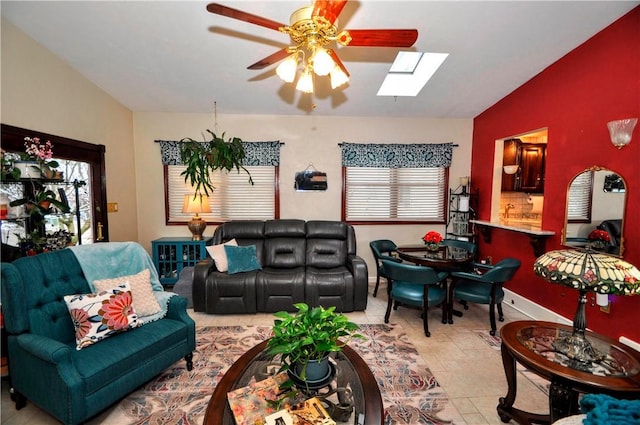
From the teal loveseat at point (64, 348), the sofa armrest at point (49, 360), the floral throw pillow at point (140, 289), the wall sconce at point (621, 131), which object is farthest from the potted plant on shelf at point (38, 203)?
the wall sconce at point (621, 131)

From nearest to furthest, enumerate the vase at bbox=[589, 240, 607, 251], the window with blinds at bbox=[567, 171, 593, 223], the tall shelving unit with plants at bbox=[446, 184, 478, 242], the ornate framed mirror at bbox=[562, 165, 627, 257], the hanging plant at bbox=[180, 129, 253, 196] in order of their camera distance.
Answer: the ornate framed mirror at bbox=[562, 165, 627, 257]
the vase at bbox=[589, 240, 607, 251]
the window with blinds at bbox=[567, 171, 593, 223]
the hanging plant at bbox=[180, 129, 253, 196]
the tall shelving unit with plants at bbox=[446, 184, 478, 242]

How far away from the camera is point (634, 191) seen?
246 centimetres

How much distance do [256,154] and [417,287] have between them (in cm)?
312

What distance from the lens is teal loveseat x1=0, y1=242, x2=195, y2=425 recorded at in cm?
168

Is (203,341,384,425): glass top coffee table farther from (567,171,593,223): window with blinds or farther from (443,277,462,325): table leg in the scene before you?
(567,171,593,223): window with blinds

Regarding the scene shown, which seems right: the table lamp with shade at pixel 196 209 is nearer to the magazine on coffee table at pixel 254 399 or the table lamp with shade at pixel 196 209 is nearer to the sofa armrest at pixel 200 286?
the sofa armrest at pixel 200 286

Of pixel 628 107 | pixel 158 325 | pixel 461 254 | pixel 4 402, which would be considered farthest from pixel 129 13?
pixel 628 107

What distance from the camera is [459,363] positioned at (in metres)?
2.59

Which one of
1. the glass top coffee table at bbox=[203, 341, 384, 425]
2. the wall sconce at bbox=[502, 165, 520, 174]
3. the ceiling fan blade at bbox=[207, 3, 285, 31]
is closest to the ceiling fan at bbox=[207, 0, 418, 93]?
the ceiling fan blade at bbox=[207, 3, 285, 31]

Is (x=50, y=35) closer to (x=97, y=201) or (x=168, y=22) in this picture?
(x=168, y=22)

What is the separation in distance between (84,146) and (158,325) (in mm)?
2585

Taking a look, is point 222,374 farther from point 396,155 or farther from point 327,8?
point 396,155

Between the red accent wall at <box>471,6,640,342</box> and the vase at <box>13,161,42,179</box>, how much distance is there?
17.2ft

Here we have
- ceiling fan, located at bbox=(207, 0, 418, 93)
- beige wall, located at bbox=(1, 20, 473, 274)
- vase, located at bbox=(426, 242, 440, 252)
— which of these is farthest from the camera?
beige wall, located at bbox=(1, 20, 473, 274)
